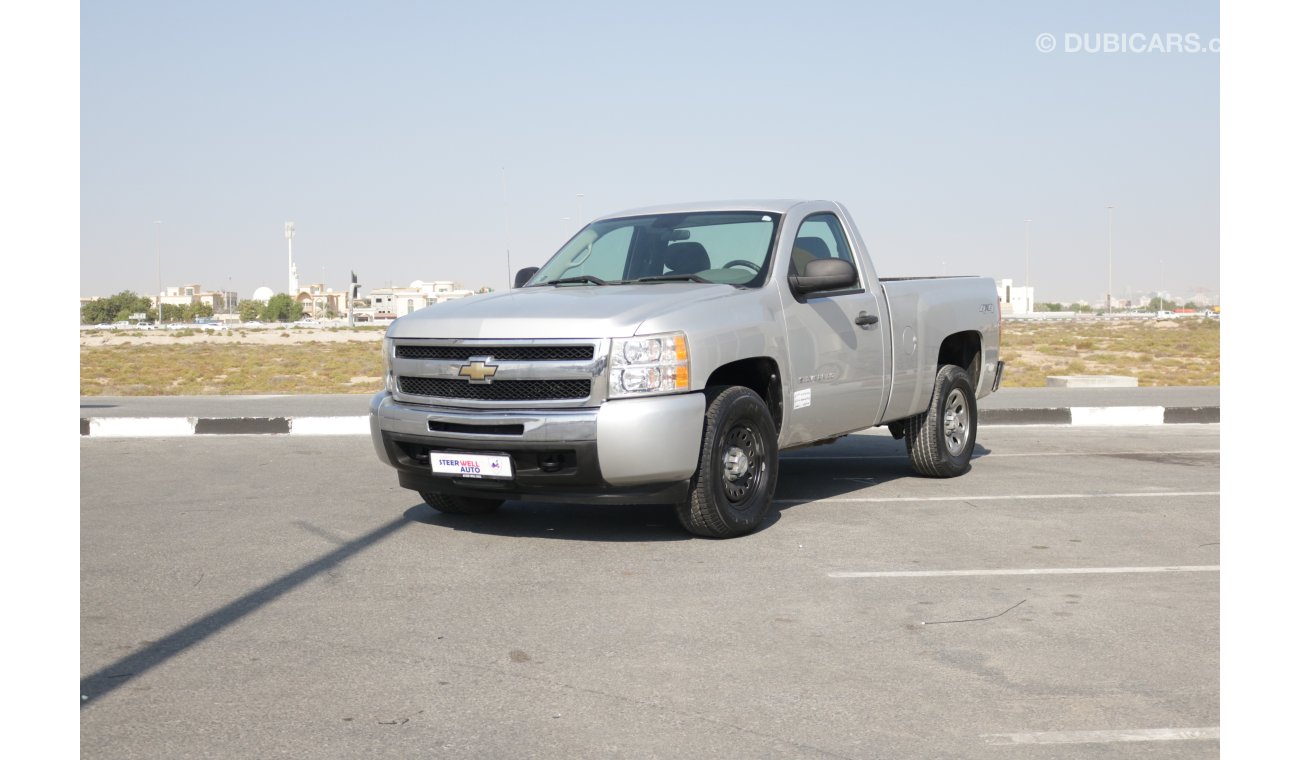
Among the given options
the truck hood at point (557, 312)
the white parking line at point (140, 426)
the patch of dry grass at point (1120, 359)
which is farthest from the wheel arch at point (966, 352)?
the patch of dry grass at point (1120, 359)

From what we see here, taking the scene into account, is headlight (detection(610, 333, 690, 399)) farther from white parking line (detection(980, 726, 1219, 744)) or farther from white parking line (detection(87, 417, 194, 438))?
white parking line (detection(87, 417, 194, 438))

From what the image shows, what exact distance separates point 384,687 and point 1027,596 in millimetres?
2821

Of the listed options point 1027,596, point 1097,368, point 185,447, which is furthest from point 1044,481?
point 1097,368

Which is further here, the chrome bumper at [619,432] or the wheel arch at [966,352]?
the wheel arch at [966,352]

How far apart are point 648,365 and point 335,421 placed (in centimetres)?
775

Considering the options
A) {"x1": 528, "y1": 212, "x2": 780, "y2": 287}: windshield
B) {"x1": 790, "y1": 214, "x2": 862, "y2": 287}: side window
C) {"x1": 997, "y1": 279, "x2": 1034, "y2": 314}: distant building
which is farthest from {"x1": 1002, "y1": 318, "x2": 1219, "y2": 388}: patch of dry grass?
{"x1": 997, "y1": 279, "x2": 1034, "y2": 314}: distant building

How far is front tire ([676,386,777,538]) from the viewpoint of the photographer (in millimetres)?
6445

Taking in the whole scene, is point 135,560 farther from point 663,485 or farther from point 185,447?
point 185,447

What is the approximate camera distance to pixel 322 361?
4650 cm

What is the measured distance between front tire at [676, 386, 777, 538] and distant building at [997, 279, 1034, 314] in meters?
139

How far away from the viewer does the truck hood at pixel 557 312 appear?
6.23m

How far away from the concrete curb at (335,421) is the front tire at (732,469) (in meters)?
7.07

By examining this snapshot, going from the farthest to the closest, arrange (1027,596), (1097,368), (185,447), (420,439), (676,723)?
1. (1097,368)
2. (185,447)
3. (420,439)
4. (1027,596)
5. (676,723)

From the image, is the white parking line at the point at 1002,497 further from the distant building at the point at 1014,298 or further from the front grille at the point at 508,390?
the distant building at the point at 1014,298
